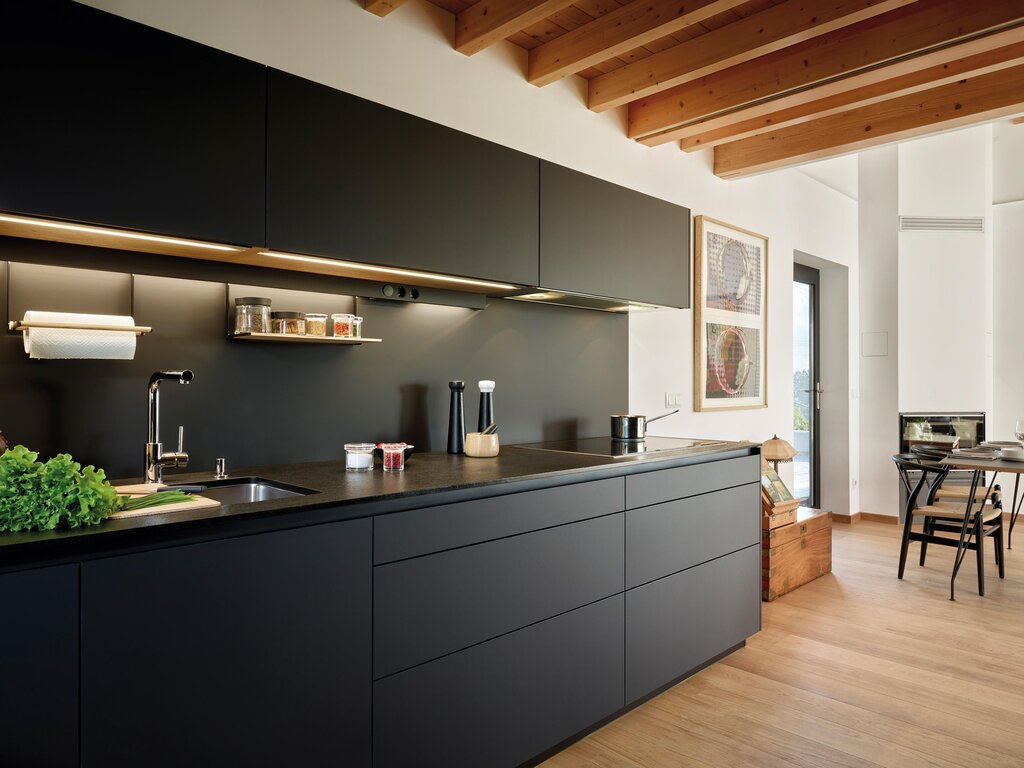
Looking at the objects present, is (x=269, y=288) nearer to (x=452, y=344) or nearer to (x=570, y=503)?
(x=452, y=344)

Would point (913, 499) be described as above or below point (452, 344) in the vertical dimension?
below

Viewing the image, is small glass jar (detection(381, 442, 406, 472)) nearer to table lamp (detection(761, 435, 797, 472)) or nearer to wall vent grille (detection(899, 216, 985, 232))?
table lamp (detection(761, 435, 797, 472))

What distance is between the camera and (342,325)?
2418mm

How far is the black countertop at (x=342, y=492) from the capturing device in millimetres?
1341

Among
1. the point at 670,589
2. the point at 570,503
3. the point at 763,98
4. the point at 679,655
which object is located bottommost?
the point at 679,655

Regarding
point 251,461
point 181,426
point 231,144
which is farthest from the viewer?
point 251,461

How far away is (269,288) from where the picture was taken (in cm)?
235

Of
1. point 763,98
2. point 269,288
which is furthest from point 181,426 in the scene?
point 763,98

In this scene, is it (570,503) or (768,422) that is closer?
(570,503)

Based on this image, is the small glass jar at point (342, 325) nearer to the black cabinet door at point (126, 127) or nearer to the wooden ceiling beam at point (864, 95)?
the black cabinet door at point (126, 127)

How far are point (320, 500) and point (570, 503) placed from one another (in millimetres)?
935

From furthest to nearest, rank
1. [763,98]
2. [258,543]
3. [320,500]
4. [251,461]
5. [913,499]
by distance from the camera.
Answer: [913,499]
[763,98]
[251,461]
[320,500]
[258,543]

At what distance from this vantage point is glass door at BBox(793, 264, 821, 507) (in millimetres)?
6254

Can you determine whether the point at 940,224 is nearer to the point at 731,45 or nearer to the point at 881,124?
the point at 881,124
